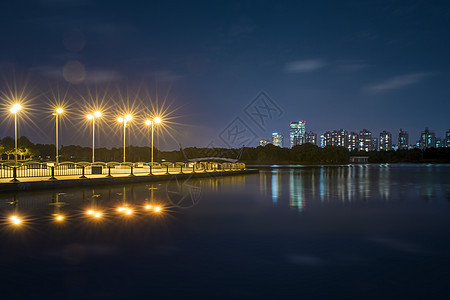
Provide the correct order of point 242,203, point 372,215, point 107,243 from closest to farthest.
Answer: point 107,243 → point 372,215 → point 242,203

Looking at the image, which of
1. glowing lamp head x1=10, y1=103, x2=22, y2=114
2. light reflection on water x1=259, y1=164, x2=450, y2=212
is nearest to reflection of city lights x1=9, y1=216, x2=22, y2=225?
light reflection on water x1=259, y1=164, x2=450, y2=212

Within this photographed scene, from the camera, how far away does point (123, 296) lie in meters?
4.45

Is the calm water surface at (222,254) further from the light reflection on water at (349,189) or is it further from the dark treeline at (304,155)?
the dark treeline at (304,155)

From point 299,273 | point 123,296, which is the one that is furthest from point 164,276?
point 299,273

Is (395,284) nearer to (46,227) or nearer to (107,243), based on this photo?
(107,243)

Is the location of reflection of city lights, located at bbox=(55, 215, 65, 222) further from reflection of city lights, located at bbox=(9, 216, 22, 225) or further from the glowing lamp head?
the glowing lamp head

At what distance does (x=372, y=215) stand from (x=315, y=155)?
143732mm

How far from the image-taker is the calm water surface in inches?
186

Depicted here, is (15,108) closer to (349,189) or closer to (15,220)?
(15,220)

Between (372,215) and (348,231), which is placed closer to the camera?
(348,231)

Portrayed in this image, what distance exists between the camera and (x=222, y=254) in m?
6.41

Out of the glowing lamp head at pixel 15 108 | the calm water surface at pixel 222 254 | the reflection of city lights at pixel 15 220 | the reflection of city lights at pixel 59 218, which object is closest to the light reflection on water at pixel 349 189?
the calm water surface at pixel 222 254

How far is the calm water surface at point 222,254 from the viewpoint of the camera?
4.72 m

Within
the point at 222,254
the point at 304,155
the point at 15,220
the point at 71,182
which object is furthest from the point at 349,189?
the point at 304,155
